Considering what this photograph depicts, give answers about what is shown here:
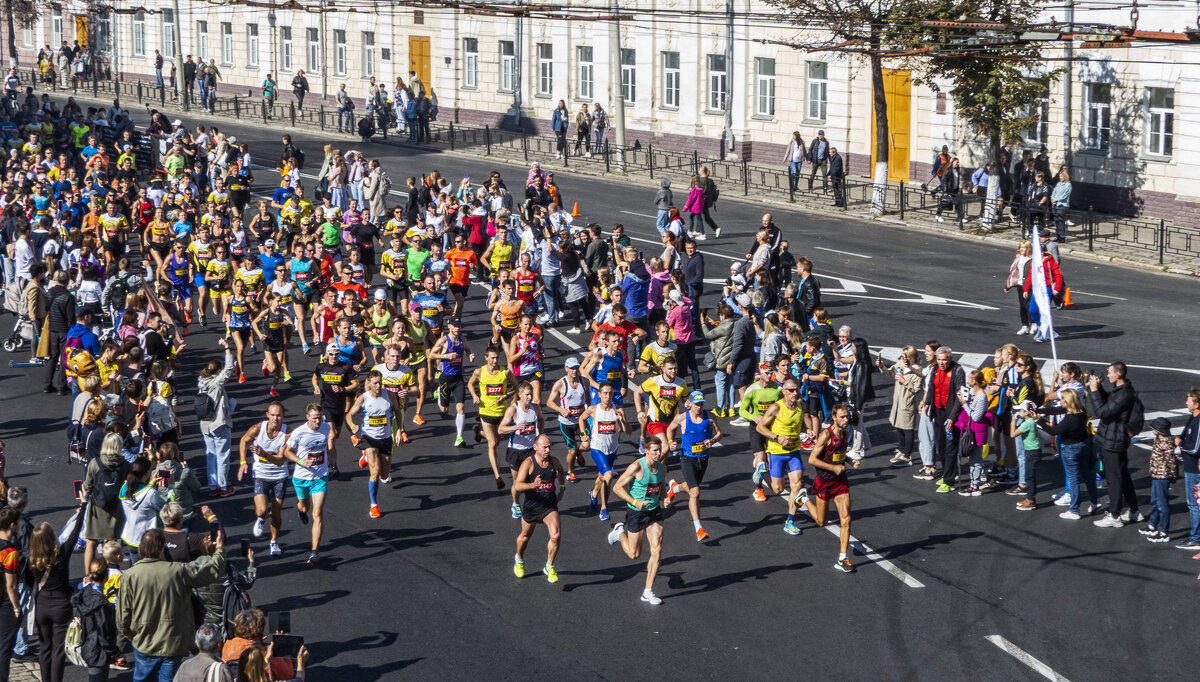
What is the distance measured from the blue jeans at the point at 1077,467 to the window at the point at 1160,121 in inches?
843

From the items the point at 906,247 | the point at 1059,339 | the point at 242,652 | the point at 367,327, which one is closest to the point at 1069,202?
the point at 906,247

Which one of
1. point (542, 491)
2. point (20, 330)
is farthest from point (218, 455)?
point (20, 330)

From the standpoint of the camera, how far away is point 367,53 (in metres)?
62.6

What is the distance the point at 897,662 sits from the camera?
523 inches

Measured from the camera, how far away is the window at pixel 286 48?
66.9 m

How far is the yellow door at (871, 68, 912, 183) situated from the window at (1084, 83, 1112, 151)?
6.05 m

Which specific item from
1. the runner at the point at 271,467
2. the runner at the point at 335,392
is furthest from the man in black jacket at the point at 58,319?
the runner at the point at 271,467

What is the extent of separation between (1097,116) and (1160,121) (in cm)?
176

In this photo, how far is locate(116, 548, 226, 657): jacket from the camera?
11883mm

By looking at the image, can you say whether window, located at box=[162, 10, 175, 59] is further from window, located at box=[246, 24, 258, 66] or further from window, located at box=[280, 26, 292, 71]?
window, located at box=[280, 26, 292, 71]

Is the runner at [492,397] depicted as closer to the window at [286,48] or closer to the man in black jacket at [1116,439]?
the man in black jacket at [1116,439]

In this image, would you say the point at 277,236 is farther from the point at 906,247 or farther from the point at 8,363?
the point at 906,247

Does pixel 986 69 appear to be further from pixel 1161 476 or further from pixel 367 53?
pixel 367 53

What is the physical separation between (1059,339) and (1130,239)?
10692mm
